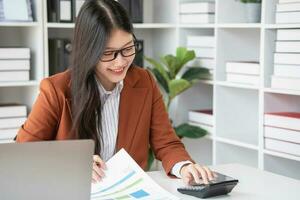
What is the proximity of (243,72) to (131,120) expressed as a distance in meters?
1.30

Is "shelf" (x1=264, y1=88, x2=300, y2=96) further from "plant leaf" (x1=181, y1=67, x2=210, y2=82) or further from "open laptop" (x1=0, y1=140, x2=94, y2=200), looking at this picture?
"open laptop" (x1=0, y1=140, x2=94, y2=200)

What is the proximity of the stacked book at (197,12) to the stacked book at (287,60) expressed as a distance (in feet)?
1.97

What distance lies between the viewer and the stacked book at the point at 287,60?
9.92 ft

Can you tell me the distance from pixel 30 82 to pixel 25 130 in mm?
1396

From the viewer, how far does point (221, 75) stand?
3562mm

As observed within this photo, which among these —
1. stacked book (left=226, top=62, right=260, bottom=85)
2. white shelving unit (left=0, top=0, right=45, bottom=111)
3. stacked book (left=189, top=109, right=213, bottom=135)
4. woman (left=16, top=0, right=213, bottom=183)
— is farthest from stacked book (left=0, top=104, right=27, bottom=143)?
woman (left=16, top=0, right=213, bottom=183)

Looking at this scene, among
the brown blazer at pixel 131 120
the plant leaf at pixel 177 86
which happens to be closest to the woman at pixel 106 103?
the brown blazer at pixel 131 120

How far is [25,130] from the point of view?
2.04m

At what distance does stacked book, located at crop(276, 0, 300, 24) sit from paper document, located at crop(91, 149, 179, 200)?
1.46 meters

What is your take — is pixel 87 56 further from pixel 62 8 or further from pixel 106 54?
pixel 62 8

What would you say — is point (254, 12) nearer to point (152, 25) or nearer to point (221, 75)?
point (221, 75)

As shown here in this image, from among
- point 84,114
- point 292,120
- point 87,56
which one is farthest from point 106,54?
point 292,120

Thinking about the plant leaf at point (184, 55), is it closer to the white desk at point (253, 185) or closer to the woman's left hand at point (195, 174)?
the white desk at point (253, 185)

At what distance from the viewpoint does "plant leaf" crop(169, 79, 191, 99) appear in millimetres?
3514
